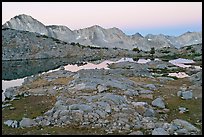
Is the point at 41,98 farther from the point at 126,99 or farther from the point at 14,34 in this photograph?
the point at 14,34

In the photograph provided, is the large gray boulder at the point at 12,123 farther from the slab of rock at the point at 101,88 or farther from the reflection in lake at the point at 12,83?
the reflection in lake at the point at 12,83

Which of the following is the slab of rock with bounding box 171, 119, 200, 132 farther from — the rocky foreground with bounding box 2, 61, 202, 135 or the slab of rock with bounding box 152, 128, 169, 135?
the slab of rock with bounding box 152, 128, 169, 135

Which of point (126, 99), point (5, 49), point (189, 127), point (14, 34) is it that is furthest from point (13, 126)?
point (14, 34)

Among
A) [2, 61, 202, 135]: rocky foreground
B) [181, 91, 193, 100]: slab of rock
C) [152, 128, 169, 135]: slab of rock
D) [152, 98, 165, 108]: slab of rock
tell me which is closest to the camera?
[152, 128, 169, 135]: slab of rock

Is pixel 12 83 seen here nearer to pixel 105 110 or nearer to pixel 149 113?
pixel 105 110

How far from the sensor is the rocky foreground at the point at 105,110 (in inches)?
928

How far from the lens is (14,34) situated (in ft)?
409

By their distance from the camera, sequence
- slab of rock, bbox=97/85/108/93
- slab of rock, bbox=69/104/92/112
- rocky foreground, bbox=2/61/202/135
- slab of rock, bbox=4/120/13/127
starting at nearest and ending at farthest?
rocky foreground, bbox=2/61/202/135 → slab of rock, bbox=4/120/13/127 → slab of rock, bbox=69/104/92/112 → slab of rock, bbox=97/85/108/93

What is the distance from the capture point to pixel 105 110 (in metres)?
26.7

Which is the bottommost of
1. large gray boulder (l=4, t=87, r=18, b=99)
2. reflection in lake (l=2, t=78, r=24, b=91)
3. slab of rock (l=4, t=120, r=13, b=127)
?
reflection in lake (l=2, t=78, r=24, b=91)

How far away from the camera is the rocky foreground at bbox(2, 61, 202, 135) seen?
23562mm

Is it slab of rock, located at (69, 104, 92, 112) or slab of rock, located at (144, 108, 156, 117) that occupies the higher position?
slab of rock, located at (69, 104, 92, 112)

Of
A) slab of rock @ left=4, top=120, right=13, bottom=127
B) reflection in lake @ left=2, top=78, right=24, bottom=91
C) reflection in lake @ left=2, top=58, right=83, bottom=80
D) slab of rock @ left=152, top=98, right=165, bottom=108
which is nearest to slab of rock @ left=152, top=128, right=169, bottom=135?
slab of rock @ left=152, top=98, right=165, bottom=108

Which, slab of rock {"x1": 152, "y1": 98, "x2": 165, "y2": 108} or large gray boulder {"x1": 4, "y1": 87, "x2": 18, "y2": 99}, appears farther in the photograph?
large gray boulder {"x1": 4, "y1": 87, "x2": 18, "y2": 99}
